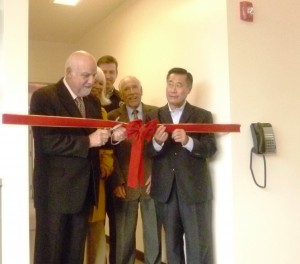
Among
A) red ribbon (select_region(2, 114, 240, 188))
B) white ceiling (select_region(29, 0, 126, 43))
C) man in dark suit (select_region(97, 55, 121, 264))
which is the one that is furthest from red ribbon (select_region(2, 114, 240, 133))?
white ceiling (select_region(29, 0, 126, 43))

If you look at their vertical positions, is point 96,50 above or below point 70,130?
above

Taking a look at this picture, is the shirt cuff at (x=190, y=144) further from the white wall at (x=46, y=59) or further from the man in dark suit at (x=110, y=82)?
the white wall at (x=46, y=59)

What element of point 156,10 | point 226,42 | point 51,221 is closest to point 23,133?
point 51,221

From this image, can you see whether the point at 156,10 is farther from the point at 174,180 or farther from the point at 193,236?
the point at 193,236

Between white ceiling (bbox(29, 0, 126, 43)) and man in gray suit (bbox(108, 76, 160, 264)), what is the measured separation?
177cm

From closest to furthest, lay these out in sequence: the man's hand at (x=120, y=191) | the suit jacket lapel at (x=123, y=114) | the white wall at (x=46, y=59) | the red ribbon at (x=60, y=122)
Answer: the red ribbon at (x=60, y=122), the man's hand at (x=120, y=191), the suit jacket lapel at (x=123, y=114), the white wall at (x=46, y=59)

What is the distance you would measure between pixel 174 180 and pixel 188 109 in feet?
1.54

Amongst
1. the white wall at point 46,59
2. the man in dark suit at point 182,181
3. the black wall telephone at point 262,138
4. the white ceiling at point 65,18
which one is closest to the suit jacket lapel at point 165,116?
the man in dark suit at point 182,181

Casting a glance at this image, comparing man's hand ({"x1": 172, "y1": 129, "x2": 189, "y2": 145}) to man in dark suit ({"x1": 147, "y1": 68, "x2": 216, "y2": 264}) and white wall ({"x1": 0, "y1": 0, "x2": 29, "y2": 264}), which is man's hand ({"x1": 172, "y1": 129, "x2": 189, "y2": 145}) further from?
white wall ({"x1": 0, "y1": 0, "x2": 29, "y2": 264})

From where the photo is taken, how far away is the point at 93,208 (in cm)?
241

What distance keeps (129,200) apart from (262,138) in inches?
37.5

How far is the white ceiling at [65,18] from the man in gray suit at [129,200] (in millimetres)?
1771

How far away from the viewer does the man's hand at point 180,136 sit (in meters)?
2.33

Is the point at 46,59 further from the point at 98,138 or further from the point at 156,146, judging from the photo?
the point at 98,138
